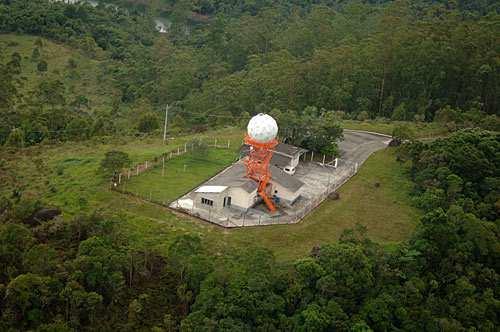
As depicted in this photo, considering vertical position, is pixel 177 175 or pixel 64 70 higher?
pixel 64 70

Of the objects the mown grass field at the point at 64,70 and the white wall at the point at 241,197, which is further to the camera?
the mown grass field at the point at 64,70

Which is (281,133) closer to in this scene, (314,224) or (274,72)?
(314,224)

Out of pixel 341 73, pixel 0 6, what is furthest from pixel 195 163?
pixel 0 6

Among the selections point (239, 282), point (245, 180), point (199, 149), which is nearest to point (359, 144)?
point (199, 149)

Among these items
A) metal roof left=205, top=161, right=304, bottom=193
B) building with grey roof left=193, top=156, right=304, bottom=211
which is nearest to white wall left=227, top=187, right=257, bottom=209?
building with grey roof left=193, top=156, right=304, bottom=211

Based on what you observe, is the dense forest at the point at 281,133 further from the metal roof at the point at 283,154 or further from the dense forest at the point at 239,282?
the metal roof at the point at 283,154

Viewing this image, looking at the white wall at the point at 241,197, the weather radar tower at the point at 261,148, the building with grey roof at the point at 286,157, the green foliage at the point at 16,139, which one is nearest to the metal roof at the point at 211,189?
the white wall at the point at 241,197
